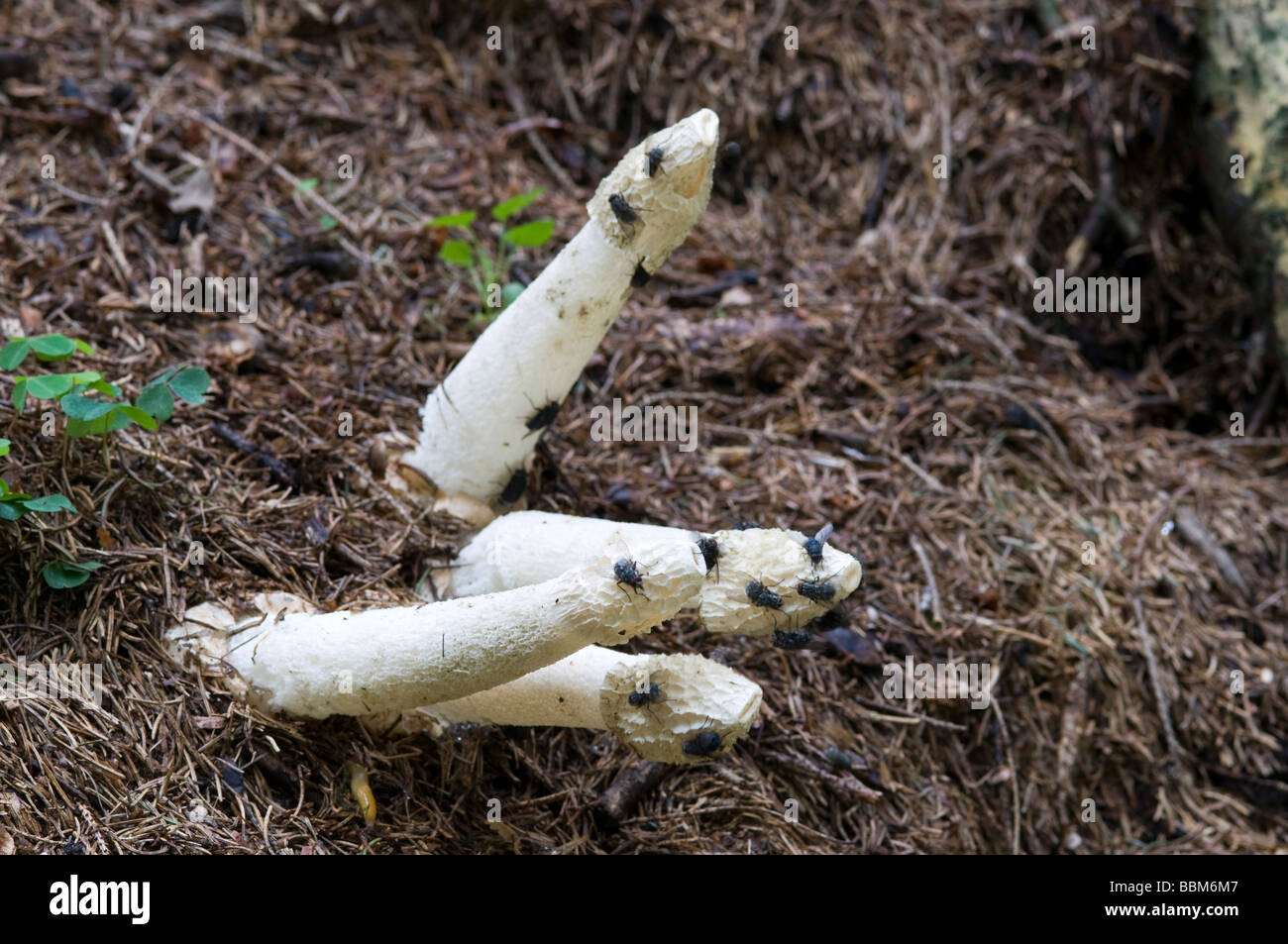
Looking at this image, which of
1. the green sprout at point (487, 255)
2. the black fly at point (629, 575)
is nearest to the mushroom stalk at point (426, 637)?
the black fly at point (629, 575)

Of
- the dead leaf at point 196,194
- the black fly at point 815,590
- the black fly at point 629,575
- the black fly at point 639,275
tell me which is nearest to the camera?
the black fly at point 629,575

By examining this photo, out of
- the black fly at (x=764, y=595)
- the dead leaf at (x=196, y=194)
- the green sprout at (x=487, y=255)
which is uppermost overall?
the dead leaf at (x=196, y=194)

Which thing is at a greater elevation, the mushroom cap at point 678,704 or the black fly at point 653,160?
the black fly at point 653,160

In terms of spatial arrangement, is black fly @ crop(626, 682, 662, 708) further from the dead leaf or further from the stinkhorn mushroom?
the dead leaf

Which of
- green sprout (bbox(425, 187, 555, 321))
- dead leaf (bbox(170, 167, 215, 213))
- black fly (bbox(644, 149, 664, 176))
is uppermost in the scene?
dead leaf (bbox(170, 167, 215, 213))

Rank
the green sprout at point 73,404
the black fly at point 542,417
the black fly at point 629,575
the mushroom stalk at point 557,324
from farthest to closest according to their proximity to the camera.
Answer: the black fly at point 542,417 < the mushroom stalk at point 557,324 < the green sprout at point 73,404 < the black fly at point 629,575

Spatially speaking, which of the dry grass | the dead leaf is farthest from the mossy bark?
the dead leaf

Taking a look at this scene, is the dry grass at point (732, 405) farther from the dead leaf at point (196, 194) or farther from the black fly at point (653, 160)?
the black fly at point (653, 160)

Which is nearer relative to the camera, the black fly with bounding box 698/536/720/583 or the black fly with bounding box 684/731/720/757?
the black fly with bounding box 698/536/720/583
